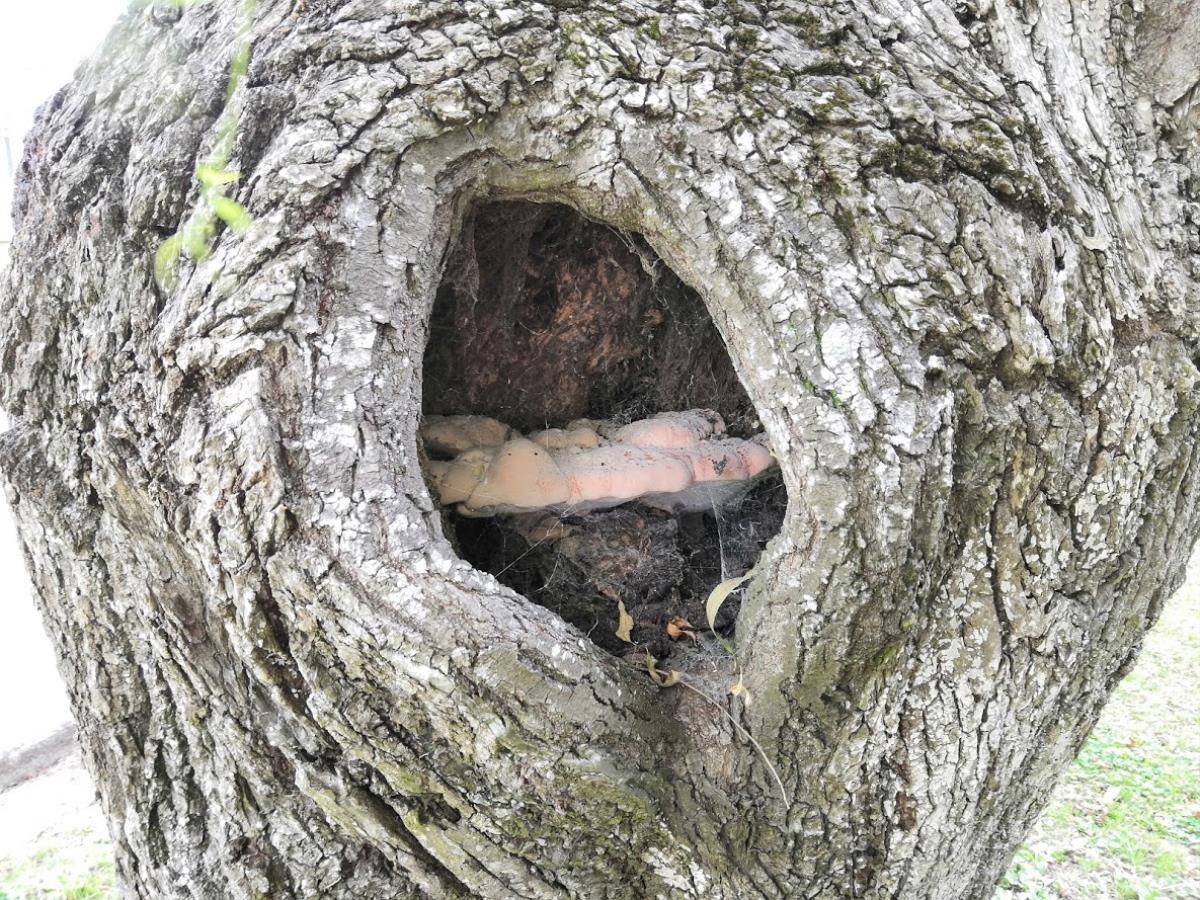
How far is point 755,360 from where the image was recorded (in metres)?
1.59

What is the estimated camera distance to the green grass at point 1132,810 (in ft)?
14.5

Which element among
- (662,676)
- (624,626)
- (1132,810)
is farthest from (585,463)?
(1132,810)

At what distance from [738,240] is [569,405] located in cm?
102

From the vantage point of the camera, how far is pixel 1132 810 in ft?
16.8

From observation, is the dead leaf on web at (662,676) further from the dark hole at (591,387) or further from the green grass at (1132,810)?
the green grass at (1132,810)

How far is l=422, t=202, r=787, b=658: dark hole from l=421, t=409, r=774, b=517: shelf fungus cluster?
8 centimetres

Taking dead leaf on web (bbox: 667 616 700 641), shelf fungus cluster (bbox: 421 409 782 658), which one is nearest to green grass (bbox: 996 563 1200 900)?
shelf fungus cluster (bbox: 421 409 782 658)

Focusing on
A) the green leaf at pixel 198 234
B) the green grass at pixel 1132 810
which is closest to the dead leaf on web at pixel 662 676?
the green leaf at pixel 198 234

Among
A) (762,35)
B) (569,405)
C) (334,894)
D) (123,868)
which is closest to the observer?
(762,35)

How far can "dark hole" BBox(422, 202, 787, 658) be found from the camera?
223cm

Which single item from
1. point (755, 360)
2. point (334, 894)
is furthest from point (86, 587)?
point (755, 360)

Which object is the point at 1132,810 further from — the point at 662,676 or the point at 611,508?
the point at 662,676

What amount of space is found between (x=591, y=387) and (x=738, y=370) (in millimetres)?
864

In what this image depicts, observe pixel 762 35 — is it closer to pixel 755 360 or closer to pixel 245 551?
pixel 755 360
